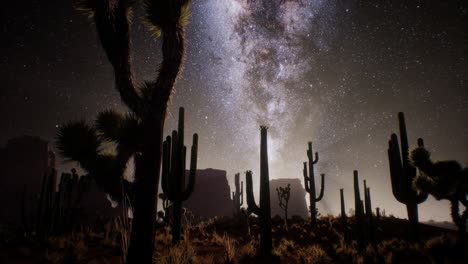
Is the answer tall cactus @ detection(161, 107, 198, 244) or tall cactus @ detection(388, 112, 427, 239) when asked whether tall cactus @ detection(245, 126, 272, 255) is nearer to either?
tall cactus @ detection(161, 107, 198, 244)

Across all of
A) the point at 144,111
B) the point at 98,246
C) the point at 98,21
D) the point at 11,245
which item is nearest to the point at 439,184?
the point at 144,111

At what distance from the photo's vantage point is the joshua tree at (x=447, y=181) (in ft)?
20.0

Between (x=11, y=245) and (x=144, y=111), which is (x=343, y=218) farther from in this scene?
(x=11, y=245)

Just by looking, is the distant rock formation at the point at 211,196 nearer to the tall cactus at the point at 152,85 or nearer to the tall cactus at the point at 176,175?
the tall cactus at the point at 176,175

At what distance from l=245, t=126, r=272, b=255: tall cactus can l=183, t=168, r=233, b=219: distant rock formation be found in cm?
5406

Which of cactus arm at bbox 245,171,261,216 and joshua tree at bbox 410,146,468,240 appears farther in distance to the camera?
cactus arm at bbox 245,171,261,216

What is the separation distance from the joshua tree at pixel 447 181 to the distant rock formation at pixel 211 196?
5709cm

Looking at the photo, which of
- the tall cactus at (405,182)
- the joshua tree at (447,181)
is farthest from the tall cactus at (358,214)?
the joshua tree at (447,181)

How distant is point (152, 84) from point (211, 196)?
62153mm

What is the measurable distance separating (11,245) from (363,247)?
11301 millimetres

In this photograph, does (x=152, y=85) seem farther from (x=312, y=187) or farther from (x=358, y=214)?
(x=312, y=187)

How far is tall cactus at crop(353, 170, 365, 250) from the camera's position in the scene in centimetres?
1037

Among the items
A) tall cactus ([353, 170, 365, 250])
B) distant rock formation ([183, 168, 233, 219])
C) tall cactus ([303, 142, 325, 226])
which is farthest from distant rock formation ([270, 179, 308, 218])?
tall cactus ([353, 170, 365, 250])

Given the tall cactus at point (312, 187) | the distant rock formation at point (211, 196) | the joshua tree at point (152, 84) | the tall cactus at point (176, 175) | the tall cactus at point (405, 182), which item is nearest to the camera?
the joshua tree at point (152, 84)
